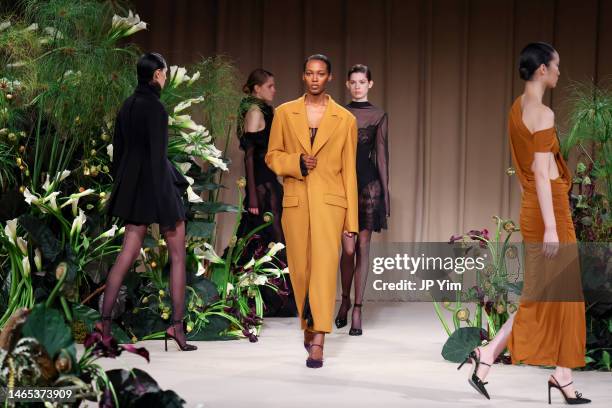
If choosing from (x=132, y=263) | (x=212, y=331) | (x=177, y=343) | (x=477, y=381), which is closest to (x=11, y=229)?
(x=132, y=263)

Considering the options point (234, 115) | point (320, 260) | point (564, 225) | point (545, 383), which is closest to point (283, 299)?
point (234, 115)

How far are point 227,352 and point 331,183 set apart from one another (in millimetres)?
1093

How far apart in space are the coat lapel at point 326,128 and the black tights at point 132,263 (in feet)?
2.73

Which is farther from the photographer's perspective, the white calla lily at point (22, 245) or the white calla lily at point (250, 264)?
the white calla lily at point (250, 264)

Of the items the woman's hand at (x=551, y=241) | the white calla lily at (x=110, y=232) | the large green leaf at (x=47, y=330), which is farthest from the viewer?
the white calla lily at (x=110, y=232)

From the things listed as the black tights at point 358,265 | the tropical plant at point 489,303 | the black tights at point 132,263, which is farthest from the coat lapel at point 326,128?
the black tights at point 358,265

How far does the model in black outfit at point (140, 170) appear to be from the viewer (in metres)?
4.88

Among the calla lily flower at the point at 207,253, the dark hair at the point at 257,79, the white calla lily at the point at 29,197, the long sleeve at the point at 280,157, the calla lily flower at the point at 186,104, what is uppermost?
the dark hair at the point at 257,79

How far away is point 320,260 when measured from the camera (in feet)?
15.4

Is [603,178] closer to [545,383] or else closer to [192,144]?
[545,383]

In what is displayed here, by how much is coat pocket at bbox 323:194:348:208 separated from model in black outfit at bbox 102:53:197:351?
76 centimetres

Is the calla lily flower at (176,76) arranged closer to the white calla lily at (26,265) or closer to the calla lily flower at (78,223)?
the calla lily flower at (78,223)

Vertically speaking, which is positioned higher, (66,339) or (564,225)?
(564,225)

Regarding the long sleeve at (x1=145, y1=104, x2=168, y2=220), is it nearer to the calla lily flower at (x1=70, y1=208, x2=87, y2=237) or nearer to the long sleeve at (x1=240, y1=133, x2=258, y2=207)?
the calla lily flower at (x1=70, y1=208, x2=87, y2=237)
